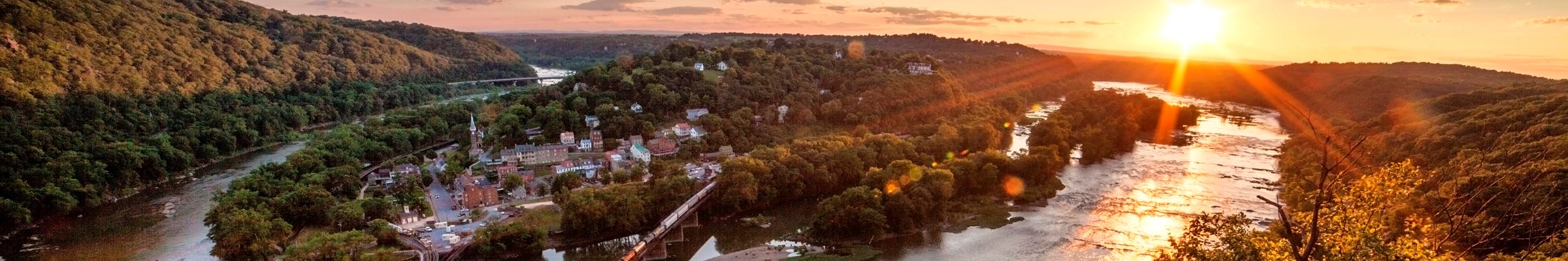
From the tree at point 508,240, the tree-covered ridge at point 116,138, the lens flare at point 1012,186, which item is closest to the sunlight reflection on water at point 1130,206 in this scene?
the lens flare at point 1012,186

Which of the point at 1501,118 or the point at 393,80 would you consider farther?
the point at 393,80

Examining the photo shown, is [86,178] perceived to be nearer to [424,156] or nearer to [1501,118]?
[424,156]

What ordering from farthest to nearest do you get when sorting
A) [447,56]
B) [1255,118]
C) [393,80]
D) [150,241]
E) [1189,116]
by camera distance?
[447,56]
[393,80]
[1255,118]
[1189,116]
[150,241]

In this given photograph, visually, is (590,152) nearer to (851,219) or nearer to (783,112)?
(783,112)

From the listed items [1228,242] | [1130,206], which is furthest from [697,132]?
[1228,242]

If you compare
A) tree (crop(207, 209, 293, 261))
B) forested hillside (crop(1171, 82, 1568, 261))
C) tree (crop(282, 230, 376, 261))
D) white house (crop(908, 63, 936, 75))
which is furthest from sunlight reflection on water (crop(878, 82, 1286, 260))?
tree (crop(207, 209, 293, 261))

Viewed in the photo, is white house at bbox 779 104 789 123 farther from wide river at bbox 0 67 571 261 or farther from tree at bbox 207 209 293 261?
wide river at bbox 0 67 571 261

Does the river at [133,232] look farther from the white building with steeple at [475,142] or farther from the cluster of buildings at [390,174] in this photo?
the white building with steeple at [475,142]

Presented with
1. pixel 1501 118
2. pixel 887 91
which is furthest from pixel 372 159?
pixel 1501 118
